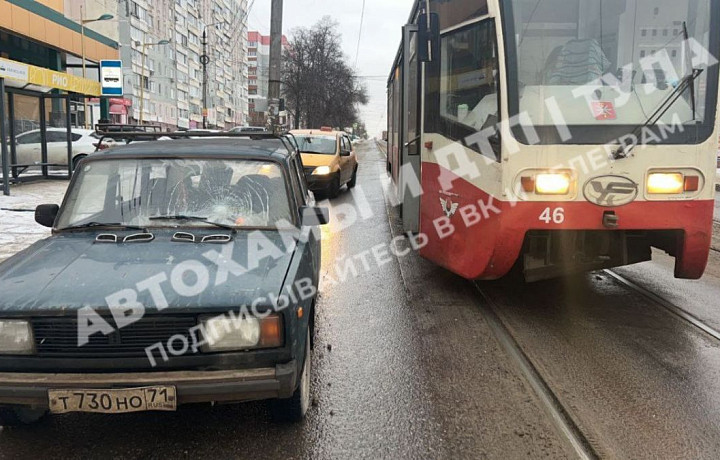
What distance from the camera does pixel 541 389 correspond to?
3893mm

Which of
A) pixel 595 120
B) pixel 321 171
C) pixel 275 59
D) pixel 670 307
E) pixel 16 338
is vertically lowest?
pixel 670 307

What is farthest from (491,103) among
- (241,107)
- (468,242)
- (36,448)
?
(241,107)

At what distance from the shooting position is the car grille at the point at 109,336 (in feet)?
9.08

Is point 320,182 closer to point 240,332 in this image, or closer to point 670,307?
point 670,307

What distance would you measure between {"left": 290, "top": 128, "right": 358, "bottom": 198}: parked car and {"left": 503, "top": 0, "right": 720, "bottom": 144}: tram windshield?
9.09 meters

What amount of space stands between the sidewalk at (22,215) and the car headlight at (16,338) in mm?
5448

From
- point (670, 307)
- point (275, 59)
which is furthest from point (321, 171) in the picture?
point (670, 307)

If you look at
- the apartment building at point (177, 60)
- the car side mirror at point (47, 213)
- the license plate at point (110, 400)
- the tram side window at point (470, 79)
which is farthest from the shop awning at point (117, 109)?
the license plate at point (110, 400)

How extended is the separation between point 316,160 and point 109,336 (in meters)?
11.7

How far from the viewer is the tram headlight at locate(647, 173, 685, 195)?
486 centimetres

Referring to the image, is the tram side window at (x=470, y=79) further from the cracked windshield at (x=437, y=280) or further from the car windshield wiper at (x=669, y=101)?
the car windshield wiper at (x=669, y=101)

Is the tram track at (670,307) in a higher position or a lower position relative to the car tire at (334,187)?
lower

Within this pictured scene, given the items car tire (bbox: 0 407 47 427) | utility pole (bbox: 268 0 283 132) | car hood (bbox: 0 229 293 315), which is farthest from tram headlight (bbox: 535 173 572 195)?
utility pole (bbox: 268 0 283 132)

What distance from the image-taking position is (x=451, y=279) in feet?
22.7
